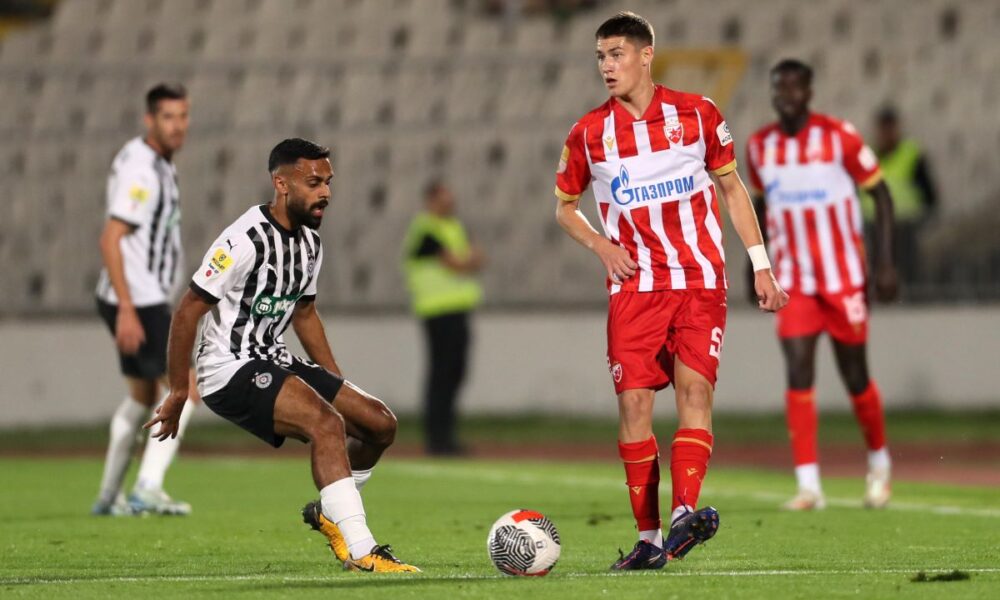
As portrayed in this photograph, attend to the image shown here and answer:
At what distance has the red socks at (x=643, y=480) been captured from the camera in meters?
6.19

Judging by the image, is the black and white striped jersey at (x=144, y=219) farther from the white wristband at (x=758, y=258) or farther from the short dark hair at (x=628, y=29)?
the white wristband at (x=758, y=258)

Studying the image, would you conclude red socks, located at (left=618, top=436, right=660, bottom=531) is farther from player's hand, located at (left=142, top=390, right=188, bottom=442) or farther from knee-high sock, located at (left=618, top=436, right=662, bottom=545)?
player's hand, located at (left=142, top=390, right=188, bottom=442)

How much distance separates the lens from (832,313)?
373 inches

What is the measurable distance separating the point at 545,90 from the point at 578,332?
2.88 metres

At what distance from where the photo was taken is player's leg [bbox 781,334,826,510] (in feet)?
30.2

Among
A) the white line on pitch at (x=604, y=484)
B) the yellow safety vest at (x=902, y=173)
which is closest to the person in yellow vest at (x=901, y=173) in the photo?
the yellow safety vest at (x=902, y=173)

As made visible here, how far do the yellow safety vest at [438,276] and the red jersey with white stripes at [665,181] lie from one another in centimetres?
832

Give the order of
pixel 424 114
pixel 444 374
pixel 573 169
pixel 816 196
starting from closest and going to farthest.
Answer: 1. pixel 573 169
2. pixel 816 196
3. pixel 444 374
4. pixel 424 114

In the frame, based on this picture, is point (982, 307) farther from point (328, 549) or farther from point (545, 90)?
point (328, 549)

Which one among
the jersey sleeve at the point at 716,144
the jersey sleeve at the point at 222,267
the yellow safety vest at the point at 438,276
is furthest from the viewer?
the yellow safety vest at the point at 438,276

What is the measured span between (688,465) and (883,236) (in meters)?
3.62

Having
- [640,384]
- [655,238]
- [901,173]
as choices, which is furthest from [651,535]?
[901,173]

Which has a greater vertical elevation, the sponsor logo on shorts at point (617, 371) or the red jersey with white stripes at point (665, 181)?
the red jersey with white stripes at point (665, 181)

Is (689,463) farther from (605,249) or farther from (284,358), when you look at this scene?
(284,358)
